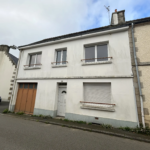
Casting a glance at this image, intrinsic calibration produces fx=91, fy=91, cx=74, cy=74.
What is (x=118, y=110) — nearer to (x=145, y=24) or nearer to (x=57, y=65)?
(x=57, y=65)

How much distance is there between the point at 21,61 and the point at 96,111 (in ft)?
24.5

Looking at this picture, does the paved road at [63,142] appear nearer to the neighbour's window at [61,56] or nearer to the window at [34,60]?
the neighbour's window at [61,56]

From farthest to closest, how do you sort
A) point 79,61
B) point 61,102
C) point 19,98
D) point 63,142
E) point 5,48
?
point 5,48 < point 19,98 < point 61,102 < point 79,61 < point 63,142

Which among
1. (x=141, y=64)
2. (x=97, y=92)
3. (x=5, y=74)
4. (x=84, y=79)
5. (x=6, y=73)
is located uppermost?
(x=6, y=73)

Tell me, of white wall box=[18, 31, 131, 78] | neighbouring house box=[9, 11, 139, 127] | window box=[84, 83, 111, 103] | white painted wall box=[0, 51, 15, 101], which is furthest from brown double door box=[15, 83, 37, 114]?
white painted wall box=[0, 51, 15, 101]

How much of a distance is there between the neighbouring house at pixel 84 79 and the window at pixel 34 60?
0.11 metres

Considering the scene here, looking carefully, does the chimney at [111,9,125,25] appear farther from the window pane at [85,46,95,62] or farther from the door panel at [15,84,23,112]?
the door panel at [15,84,23,112]

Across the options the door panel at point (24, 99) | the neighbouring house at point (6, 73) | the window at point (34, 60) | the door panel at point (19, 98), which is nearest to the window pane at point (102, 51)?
the window at point (34, 60)

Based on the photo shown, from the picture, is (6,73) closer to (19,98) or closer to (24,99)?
(19,98)

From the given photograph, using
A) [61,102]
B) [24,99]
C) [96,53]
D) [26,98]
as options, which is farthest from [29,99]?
[96,53]

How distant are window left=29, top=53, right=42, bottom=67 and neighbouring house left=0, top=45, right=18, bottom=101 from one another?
23.0 feet

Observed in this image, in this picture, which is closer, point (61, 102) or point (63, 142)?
point (63, 142)

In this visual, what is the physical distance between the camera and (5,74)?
1332 cm

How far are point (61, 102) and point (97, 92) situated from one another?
8.60ft
